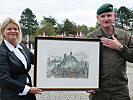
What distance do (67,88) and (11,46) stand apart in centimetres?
97

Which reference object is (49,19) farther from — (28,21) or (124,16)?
(124,16)

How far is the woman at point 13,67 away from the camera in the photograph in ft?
7.05

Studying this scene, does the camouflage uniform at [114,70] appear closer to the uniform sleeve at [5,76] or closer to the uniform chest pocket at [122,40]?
the uniform chest pocket at [122,40]

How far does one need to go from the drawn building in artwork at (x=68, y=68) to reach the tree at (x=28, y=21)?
77557mm

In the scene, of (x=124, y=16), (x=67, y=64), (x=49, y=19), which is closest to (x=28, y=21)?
(x=49, y=19)

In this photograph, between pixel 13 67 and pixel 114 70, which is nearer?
pixel 13 67

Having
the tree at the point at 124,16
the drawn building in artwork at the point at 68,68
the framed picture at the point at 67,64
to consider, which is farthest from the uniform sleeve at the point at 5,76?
the tree at the point at 124,16

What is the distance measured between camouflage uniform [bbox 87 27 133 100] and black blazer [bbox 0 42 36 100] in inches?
44.3

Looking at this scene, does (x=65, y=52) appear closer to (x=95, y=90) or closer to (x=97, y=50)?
(x=97, y=50)

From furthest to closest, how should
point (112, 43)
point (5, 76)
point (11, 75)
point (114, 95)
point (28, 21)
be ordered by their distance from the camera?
point (28, 21), point (114, 95), point (112, 43), point (11, 75), point (5, 76)

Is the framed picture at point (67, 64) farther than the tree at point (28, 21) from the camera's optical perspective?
No

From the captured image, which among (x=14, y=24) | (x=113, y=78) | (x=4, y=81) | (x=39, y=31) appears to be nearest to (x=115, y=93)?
(x=113, y=78)

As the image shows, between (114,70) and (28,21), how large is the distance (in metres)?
81.3

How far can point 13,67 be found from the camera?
2.20 meters
